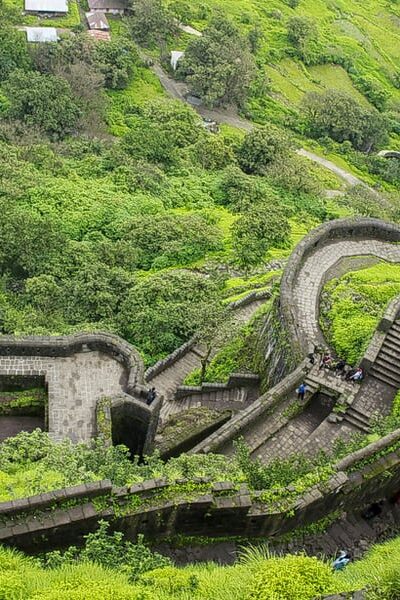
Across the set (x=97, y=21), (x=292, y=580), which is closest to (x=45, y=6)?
(x=97, y=21)

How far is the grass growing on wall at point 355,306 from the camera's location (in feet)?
82.7

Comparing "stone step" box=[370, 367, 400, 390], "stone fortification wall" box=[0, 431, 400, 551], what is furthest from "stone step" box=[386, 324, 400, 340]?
"stone fortification wall" box=[0, 431, 400, 551]

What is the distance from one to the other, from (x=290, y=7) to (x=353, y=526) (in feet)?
372

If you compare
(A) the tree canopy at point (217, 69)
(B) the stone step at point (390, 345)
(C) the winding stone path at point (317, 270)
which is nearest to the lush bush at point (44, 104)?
(A) the tree canopy at point (217, 69)

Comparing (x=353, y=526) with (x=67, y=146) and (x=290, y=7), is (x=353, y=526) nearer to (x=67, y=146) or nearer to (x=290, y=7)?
(x=67, y=146)

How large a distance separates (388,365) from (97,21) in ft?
266

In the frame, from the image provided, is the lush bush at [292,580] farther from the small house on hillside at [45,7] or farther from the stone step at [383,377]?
the small house on hillside at [45,7]

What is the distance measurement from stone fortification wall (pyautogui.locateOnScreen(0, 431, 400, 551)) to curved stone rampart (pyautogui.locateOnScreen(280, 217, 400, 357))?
21.6 ft

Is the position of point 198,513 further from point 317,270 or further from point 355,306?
point 317,270

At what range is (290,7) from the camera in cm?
11700

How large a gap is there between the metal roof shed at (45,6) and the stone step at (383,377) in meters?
82.1

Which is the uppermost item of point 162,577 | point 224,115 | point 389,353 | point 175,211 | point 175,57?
point 162,577

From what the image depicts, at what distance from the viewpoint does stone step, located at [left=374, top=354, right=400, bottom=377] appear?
78.5 feet

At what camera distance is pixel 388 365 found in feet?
79.0
